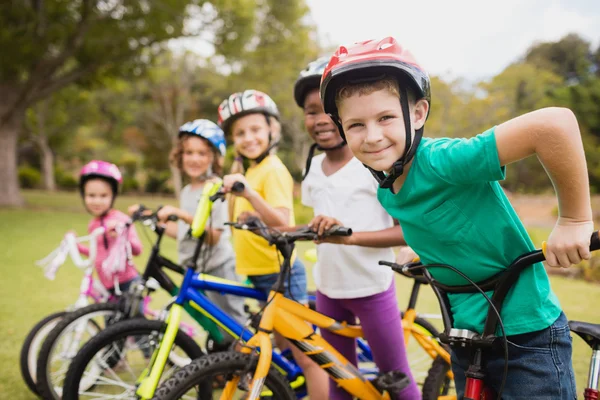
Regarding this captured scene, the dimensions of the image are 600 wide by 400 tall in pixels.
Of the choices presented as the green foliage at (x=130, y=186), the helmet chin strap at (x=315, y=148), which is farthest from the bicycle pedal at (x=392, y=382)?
the green foliage at (x=130, y=186)

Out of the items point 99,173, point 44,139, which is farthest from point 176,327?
point 44,139

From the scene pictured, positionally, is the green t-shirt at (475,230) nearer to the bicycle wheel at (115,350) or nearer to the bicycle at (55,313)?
the bicycle wheel at (115,350)

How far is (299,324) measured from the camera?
7.84 ft

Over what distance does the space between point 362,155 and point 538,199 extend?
2327 cm

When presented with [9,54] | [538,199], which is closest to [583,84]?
[538,199]

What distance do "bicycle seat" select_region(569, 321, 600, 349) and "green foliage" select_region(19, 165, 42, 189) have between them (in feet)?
110

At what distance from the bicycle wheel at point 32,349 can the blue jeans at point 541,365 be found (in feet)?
9.65

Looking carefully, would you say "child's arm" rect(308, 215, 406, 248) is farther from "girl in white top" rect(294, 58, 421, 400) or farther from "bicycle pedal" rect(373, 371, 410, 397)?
"bicycle pedal" rect(373, 371, 410, 397)

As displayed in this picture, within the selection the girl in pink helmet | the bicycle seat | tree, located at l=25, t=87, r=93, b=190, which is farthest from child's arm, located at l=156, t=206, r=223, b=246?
tree, located at l=25, t=87, r=93, b=190

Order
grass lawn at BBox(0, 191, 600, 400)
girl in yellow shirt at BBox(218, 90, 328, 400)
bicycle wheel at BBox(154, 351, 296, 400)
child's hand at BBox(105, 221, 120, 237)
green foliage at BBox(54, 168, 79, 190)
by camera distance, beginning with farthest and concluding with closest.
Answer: green foliage at BBox(54, 168, 79, 190) → grass lawn at BBox(0, 191, 600, 400) → child's hand at BBox(105, 221, 120, 237) → girl in yellow shirt at BBox(218, 90, 328, 400) → bicycle wheel at BBox(154, 351, 296, 400)

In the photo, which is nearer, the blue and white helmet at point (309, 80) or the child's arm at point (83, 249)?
the blue and white helmet at point (309, 80)

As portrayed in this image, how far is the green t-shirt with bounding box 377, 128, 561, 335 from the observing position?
155cm

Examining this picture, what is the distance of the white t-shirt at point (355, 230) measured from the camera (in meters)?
2.49

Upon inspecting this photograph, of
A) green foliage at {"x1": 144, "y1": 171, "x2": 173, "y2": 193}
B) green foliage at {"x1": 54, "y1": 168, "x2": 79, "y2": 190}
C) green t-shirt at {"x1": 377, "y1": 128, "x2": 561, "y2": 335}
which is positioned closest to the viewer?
green t-shirt at {"x1": 377, "y1": 128, "x2": 561, "y2": 335}
